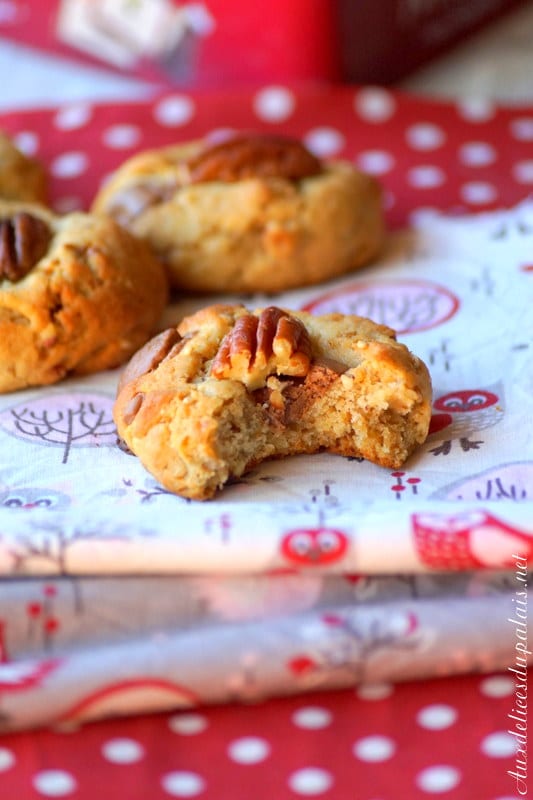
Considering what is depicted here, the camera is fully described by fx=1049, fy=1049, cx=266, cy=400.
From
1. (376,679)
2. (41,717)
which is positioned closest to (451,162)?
(376,679)

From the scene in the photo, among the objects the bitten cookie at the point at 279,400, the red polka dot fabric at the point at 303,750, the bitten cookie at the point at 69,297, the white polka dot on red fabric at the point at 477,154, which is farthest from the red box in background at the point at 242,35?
the red polka dot fabric at the point at 303,750

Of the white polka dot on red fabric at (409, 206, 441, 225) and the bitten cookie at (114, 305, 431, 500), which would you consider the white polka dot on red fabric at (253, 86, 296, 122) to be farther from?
the bitten cookie at (114, 305, 431, 500)

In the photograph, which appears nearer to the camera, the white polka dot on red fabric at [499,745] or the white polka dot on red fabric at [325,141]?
the white polka dot on red fabric at [499,745]

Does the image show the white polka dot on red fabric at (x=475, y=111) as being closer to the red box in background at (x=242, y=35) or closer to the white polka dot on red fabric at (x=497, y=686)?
the red box in background at (x=242, y=35)

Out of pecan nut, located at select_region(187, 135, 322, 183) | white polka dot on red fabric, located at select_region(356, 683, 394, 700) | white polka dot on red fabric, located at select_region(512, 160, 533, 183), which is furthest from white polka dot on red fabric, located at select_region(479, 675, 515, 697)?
white polka dot on red fabric, located at select_region(512, 160, 533, 183)

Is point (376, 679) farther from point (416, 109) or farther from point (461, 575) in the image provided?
point (416, 109)

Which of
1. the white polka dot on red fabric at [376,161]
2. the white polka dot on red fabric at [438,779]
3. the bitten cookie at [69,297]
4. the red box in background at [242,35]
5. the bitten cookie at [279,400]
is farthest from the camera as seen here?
the red box in background at [242,35]

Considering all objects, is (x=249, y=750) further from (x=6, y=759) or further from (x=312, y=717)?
(x=6, y=759)
